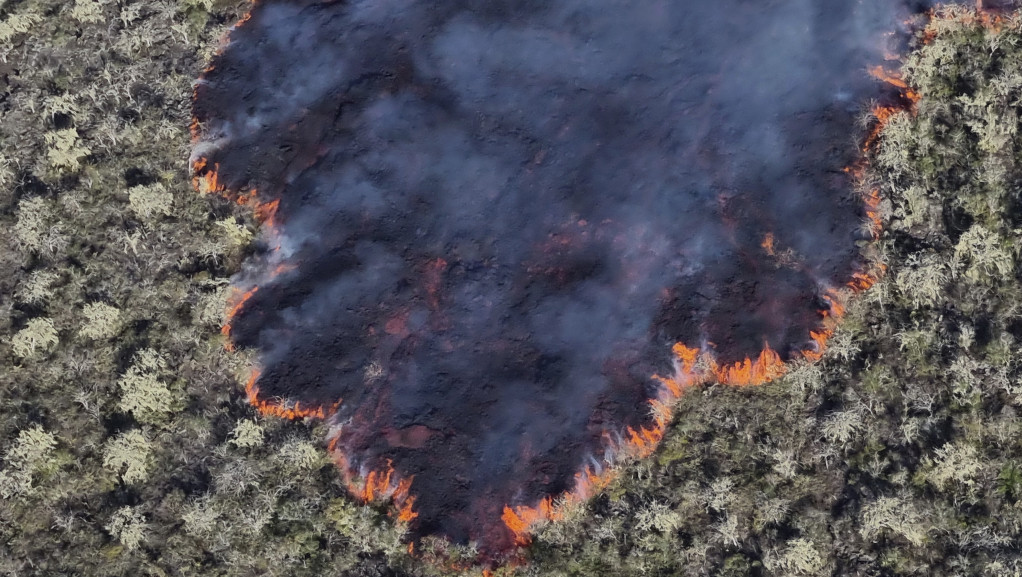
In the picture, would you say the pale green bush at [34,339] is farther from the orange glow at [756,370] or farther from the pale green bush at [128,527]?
the orange glow at [756,370]

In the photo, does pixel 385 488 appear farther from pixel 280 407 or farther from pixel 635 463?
pixel 635 463

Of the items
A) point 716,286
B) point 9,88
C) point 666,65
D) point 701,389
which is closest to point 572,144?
point 666,65

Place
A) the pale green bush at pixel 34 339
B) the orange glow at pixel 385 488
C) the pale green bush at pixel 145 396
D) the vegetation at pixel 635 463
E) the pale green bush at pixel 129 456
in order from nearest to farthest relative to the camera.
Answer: the vegetation at pixel 635 463 < the orange glow at pixel 385 488 < the pale green bush at pixel 129 456 < the pale green bush at pixel 145 396 < the pale green bush at pixel 34 339

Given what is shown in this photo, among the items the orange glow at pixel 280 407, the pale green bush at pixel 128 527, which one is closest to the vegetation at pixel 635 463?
the pale green bush at pixel 128 527

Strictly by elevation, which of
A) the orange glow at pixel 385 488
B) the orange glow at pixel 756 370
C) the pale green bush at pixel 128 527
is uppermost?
the orange glow at pixel 756 370

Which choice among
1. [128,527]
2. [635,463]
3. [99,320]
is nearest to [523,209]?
[635,463]

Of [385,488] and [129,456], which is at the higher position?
[385,488]

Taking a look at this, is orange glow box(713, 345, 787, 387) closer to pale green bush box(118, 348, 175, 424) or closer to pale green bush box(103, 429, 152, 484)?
pale green bush box(118, 348, 175, 424)
